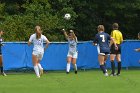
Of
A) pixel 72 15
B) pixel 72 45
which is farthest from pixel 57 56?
pixel 72 15

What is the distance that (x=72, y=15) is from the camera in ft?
124

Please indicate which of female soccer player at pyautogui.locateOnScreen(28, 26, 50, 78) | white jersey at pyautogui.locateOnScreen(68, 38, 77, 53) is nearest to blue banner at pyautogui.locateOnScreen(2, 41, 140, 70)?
white jersey at pyautogui.locateOnScreen(68, 38, 77, 53)

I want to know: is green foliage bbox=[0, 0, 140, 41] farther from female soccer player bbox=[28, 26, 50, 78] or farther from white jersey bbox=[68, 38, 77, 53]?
female soccer player bbox=[28, 26, 50, 78]

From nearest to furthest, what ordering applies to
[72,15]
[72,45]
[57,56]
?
[72,45]
[57,56]
[72,15]

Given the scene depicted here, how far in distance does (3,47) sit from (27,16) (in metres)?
10.4

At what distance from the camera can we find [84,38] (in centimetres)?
4022

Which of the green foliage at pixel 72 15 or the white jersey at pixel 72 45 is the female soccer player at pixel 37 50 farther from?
the green foliage at pixel 72 15

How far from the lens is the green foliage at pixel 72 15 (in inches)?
1419

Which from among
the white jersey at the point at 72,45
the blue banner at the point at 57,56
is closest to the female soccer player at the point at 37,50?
the white jersey at the point at 72,45

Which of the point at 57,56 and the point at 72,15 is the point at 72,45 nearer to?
the point at 57,56

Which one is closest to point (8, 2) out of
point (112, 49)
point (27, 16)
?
point (27, 16)

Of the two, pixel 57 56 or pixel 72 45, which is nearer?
pixel 72 45

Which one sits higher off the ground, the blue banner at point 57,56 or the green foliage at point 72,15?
the green foliage at point 72,15

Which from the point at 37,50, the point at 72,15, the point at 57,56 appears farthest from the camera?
the point at 72,15
